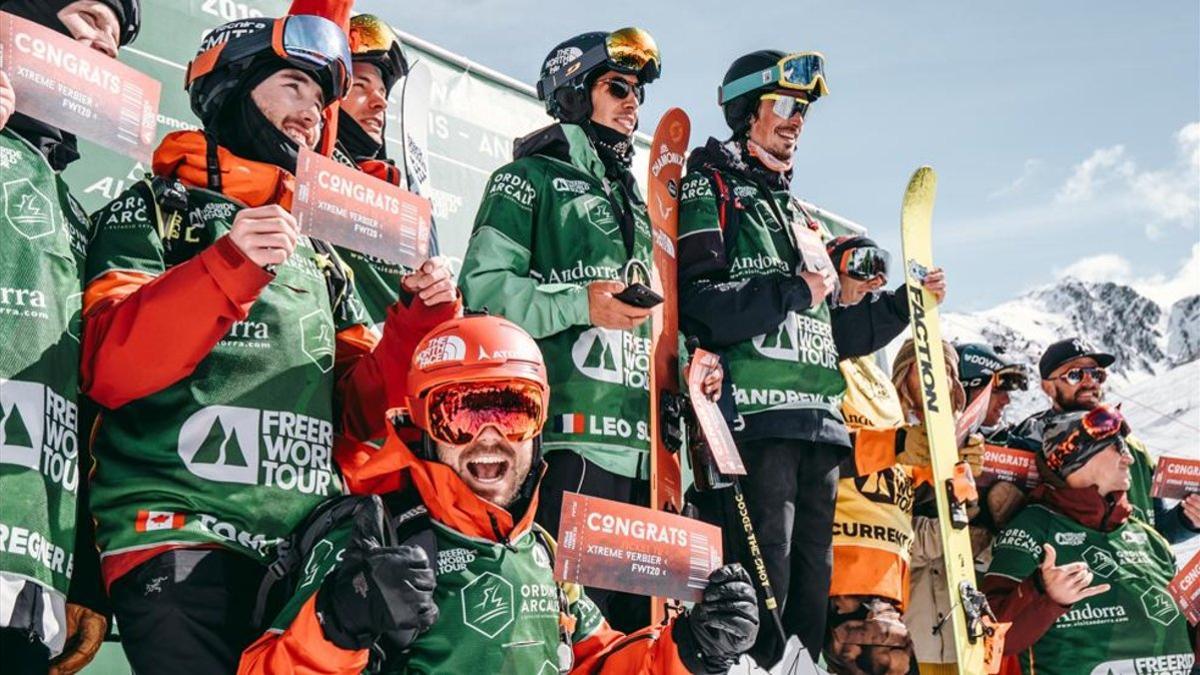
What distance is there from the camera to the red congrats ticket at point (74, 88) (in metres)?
2.88

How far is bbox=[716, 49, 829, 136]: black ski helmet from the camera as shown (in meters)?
5.31

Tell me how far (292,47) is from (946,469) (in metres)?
3.40

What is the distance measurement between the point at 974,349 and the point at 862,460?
8.81ft

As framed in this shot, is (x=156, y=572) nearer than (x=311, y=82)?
Yes

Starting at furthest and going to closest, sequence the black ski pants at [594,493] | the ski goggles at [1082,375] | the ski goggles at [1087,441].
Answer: the ski goggles at [1082,375] → the ski goggles at [1087,441] → the black ski pants at [594,493]

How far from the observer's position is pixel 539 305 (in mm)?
4246

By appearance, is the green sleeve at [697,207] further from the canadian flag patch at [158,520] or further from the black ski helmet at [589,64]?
the canadian flag patch at [158,520]

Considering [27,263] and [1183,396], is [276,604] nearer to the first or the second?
[27,263]

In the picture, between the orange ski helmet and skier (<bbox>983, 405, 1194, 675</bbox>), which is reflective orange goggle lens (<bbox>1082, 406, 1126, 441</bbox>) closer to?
skier (<bbox>983, 405, 1194, 675</bbox>)

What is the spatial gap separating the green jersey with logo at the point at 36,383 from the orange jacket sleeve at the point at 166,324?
0.20 feet

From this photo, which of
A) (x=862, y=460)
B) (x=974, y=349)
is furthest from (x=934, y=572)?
(x=974, y=349)

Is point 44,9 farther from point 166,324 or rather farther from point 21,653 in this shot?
point 21,653

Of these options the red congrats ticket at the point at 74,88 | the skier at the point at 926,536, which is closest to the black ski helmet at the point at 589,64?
the skier at the point at 926,536

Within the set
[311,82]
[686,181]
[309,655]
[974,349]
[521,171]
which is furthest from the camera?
[974,349]
